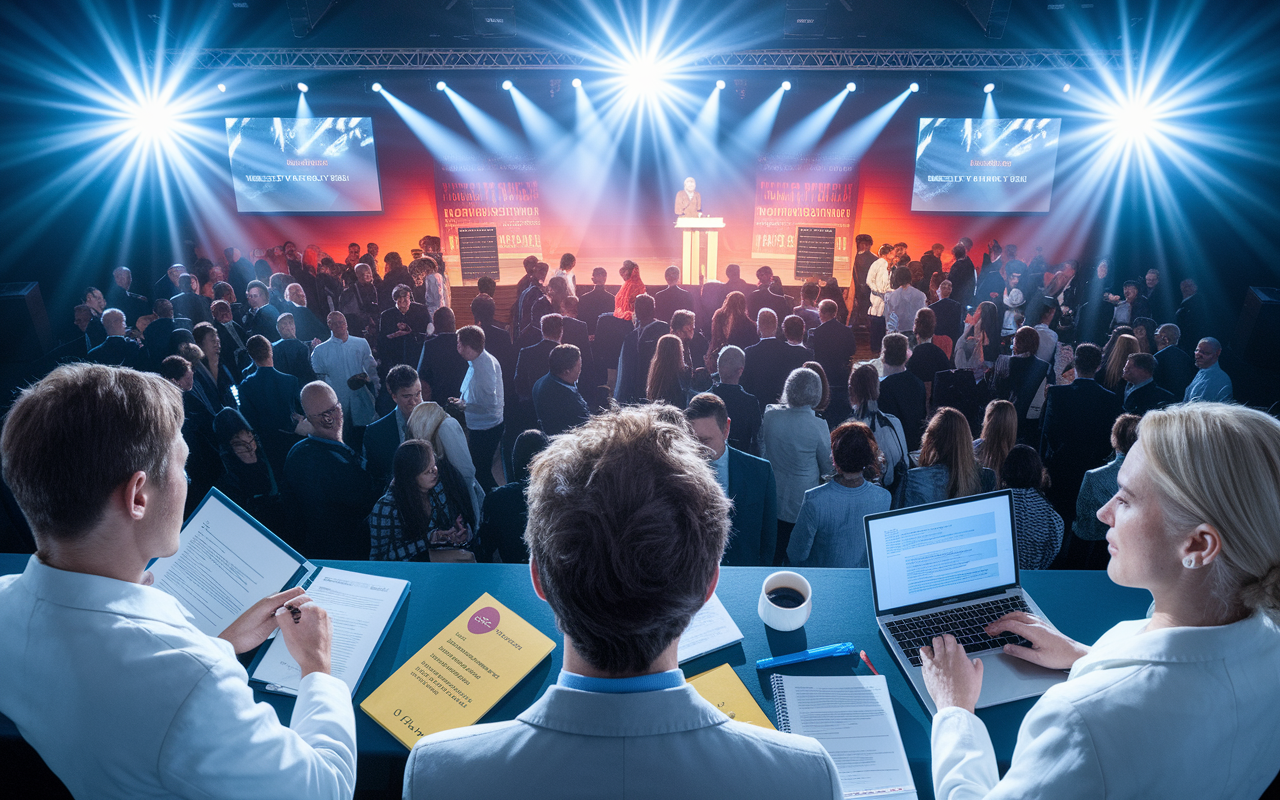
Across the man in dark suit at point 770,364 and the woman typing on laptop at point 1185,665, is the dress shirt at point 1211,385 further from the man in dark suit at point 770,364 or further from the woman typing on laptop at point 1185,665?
the woman typing on laptop at point 1185,665

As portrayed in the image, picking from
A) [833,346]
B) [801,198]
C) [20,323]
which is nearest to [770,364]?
[833,346]

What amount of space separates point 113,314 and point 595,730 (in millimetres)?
5887

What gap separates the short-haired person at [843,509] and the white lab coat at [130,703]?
178 cm

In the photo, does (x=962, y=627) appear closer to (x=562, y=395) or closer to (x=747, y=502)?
(x=747, y=502)

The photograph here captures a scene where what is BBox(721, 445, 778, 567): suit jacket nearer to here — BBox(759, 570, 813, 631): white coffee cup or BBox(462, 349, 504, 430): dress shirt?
BBox(759, 570, 813, 631): white coffee cup

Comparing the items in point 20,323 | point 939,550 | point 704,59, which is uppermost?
point 704,59

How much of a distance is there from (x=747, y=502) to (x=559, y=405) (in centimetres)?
155

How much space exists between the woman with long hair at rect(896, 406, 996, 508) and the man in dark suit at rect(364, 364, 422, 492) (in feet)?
8.19

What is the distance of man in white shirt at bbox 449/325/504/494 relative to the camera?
13.6 ft

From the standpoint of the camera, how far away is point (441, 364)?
4.66 meters

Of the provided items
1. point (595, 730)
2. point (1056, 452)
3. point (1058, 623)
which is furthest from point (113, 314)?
point (1056, 452)

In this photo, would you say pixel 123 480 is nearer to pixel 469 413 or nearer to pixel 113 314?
pixel 469 413

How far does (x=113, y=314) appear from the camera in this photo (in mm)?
4953

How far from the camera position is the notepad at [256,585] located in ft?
4.95
